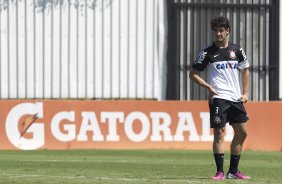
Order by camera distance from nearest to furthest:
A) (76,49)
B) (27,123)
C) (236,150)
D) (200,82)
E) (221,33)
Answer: (221,33) < (200,82) < (236,150) < (27,123) < (76,49)

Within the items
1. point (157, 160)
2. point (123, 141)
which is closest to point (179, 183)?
point (157, 160)

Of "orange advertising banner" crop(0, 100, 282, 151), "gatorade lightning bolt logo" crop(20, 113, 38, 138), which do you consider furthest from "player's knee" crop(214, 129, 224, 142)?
"gatorade lightning bolt logo" crop(20, 113, 38, 138)

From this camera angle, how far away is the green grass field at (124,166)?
35.8 ft

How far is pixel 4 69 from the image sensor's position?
24.0 metres

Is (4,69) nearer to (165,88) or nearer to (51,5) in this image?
(51,5)

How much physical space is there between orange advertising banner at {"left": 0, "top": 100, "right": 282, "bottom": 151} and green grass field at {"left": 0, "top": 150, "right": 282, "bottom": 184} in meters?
0.71

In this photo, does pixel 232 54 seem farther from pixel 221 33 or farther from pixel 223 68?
pixel 221 33

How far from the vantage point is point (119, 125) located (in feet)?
64.5

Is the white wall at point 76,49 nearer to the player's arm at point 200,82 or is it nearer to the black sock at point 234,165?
the player's arm at point 200,82

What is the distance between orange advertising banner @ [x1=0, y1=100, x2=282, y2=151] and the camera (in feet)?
63.1

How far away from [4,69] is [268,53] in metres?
7.56

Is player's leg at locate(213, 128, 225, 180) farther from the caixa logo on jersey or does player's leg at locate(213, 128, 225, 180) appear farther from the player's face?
the player's face

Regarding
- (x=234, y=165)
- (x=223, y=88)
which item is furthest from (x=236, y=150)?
(x=223, y=88)

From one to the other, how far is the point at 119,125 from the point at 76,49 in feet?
17.0
